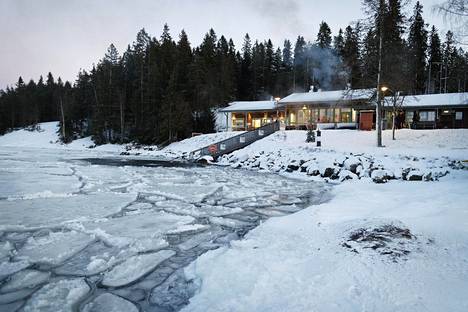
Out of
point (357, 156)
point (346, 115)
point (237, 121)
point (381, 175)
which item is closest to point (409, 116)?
point (346, 115)

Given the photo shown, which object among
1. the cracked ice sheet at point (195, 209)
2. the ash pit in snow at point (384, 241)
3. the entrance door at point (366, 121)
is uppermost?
the entrance door at point (366, 121)

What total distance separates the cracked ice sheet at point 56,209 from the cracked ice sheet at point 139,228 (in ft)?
2.63

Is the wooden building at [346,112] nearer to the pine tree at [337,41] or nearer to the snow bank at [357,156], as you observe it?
the snow bank at [357,156]

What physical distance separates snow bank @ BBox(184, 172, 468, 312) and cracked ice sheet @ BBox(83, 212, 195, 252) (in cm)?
131

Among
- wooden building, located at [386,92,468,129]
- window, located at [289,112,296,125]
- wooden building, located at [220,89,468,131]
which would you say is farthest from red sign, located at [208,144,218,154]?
wooden building, located at [386,92,468,129]

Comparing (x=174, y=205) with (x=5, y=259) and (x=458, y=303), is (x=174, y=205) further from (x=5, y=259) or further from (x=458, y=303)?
(x=458, y=303)

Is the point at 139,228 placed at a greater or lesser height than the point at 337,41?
lesser

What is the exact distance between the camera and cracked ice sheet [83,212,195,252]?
232 inches

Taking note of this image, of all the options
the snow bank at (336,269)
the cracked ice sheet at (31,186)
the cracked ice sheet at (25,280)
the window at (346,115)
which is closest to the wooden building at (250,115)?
the window at (346,115)

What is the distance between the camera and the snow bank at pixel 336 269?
3520 mm

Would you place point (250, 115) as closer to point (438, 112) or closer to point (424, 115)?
point (424, 115)

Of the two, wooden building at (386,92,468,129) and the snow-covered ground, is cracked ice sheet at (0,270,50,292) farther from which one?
wooden building at (386,92,468,129)

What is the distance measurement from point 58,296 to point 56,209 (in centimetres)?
502

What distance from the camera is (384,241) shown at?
519 centimetres
